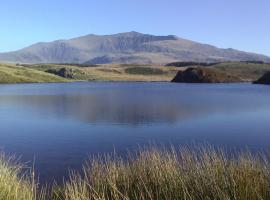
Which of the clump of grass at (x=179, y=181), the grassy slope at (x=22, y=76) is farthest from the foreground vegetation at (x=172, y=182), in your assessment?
the grassy slope at (x=22, y=76)

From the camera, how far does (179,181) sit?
1362cm

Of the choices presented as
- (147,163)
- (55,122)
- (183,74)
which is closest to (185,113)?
(55,122)

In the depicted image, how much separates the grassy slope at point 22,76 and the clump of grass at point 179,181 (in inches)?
6604

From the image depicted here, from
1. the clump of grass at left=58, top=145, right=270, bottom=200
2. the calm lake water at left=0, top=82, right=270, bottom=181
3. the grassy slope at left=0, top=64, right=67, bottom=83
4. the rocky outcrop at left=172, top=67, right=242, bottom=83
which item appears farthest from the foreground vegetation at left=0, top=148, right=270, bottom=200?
the rocky outcrop at left=172, top=67, right=242, bottom=83

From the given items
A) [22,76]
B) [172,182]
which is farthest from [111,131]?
[22,76]

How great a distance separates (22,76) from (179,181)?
180m

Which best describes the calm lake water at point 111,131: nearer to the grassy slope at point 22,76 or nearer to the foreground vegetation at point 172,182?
the foreground vegetation at point 172,182

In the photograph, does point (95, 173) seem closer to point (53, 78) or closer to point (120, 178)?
point (120, 178)

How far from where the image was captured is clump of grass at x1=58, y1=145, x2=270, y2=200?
40.6 ft

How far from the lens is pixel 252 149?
96.0ft

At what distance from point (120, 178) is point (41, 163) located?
38.7 ft

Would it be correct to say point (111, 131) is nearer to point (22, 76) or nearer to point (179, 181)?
point (179, 181)

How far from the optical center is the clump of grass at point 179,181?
12.4 m

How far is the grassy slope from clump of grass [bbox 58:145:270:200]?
550 ft
